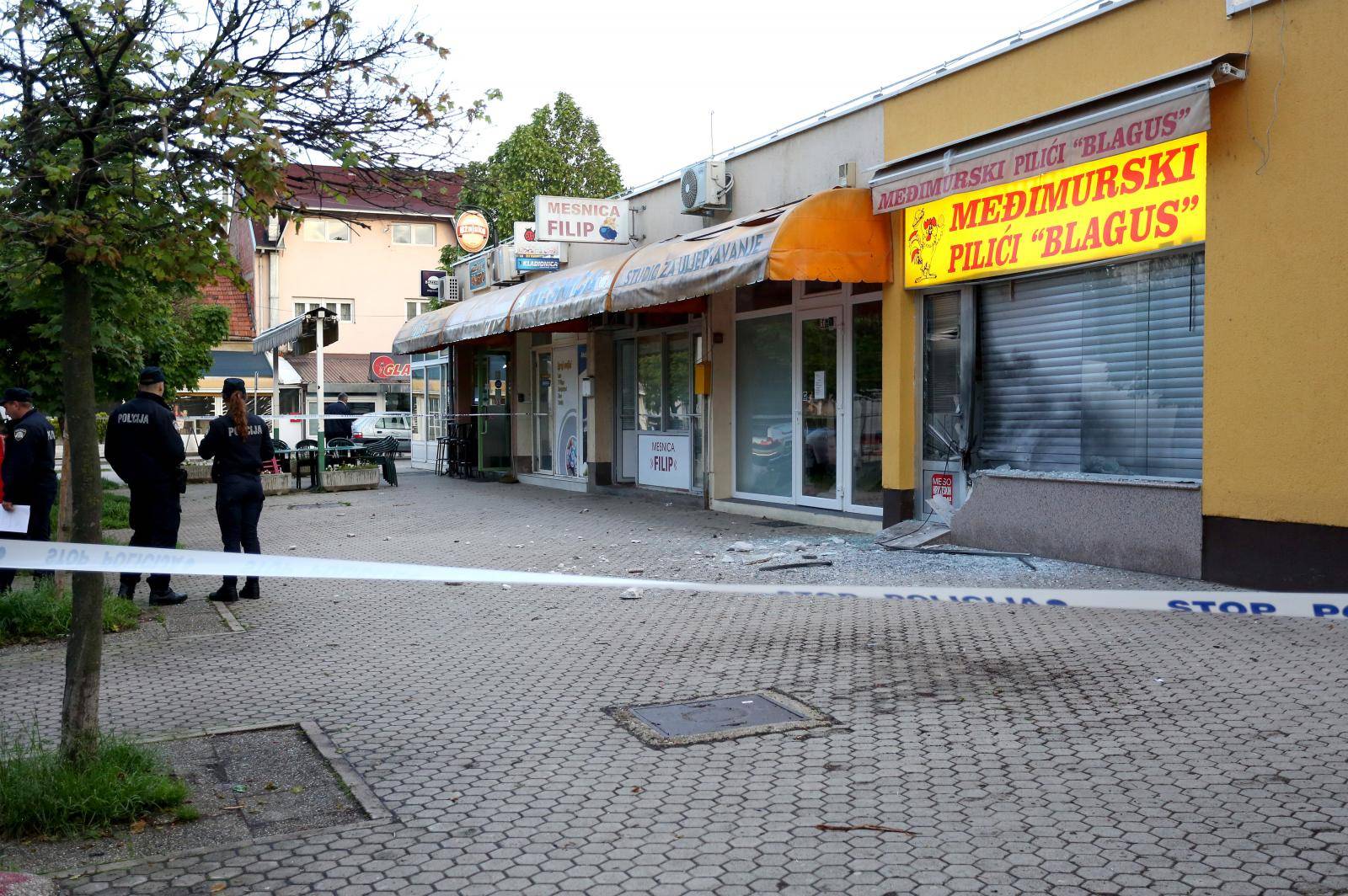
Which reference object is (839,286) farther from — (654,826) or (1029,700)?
(654,826)

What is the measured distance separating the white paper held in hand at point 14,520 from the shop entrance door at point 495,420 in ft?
49.1

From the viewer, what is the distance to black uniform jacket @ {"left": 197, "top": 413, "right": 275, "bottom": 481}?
9.12 m

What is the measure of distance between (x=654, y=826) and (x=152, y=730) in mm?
2691

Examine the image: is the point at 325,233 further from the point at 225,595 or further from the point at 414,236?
the point at 225,595

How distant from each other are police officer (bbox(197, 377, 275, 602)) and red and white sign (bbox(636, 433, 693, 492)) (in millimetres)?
8080

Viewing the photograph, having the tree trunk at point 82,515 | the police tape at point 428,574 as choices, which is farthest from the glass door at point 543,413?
the police tape at point 428,574

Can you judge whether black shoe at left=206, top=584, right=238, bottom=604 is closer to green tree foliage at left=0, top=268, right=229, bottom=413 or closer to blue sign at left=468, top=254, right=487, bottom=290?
green tree foliage at left=0, top=268, right=229, bottom=413

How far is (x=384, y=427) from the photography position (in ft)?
120

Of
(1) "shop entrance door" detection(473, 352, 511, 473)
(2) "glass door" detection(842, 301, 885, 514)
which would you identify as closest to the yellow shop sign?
(2) "glass door" detection(842, 301, 885, 514)

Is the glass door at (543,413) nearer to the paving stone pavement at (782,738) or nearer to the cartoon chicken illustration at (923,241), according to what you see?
the cartoon chicken illustration at (923,241)

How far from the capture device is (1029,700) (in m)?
5.82

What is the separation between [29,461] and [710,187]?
859cm

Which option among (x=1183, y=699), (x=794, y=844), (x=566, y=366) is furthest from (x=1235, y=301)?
(x=566, y=366)

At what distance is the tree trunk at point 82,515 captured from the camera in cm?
454
